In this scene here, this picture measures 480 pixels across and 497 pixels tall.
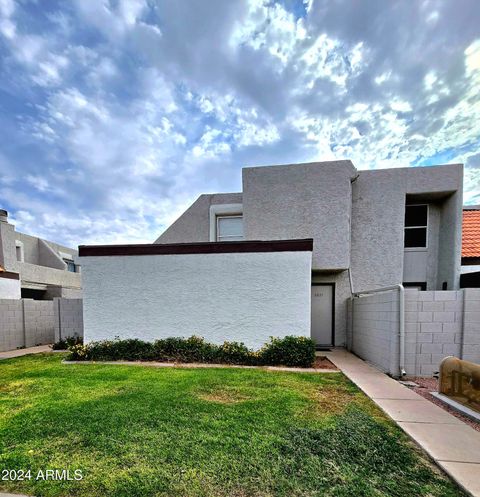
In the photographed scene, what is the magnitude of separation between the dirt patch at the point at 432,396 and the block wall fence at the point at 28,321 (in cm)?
1185

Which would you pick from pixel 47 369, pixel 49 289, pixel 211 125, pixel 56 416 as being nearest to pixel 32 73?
pixel 211 125

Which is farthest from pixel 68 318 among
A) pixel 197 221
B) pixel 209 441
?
pixel 209 441

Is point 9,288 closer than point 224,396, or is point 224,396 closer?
point 224,396

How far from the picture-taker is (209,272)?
26.8 ft

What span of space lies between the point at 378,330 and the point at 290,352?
8.25 ft

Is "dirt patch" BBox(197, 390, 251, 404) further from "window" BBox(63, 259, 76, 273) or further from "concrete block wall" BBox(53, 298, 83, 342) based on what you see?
"window" BBox(63, 259, 76, 273)

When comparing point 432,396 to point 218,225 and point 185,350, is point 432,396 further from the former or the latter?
point 218,225

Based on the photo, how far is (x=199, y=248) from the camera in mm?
8250

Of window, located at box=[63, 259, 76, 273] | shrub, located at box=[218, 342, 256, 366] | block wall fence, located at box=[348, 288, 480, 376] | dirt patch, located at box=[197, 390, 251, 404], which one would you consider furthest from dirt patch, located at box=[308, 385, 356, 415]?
window, located at box=[63, 259, 76, 273]

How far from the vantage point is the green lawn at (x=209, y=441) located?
254 centimetres

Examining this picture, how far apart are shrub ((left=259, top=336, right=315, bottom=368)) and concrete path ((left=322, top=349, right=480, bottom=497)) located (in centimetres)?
132

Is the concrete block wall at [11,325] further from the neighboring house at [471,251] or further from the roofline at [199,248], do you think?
the neighboring house at [471,251]

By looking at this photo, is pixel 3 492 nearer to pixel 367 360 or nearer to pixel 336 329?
pixel 367 360

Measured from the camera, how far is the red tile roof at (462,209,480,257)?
10.3m
